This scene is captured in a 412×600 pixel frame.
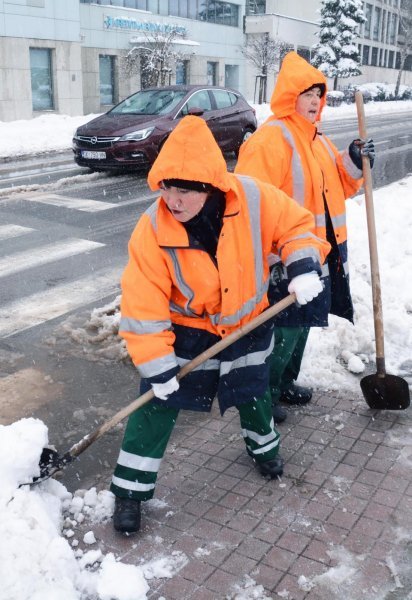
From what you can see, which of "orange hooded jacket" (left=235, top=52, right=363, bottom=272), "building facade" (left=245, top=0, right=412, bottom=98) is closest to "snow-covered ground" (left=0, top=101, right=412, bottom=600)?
"orange hooded jacket" (left=235, top=52, right=363, bottom=272)

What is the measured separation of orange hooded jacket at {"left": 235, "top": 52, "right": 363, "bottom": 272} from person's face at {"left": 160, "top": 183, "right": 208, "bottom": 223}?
0.84 meters

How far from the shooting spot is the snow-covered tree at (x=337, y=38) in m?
45.2

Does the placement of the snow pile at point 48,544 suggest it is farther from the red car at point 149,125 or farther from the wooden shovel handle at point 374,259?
the red car at point 149,125

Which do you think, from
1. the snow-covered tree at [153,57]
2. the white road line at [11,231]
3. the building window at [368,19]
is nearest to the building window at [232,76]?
the snow-covered tree at [153,57]

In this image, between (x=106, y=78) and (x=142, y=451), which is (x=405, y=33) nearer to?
(x=106, y=78)

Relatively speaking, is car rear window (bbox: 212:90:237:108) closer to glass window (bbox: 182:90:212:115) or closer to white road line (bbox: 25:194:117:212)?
glass window (bbox: 182:90:212:115)

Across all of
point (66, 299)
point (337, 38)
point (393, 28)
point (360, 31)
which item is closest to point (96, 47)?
point (337, 38)

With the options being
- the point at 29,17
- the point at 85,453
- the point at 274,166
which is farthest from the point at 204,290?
the point at 29,17

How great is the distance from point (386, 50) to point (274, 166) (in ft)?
233

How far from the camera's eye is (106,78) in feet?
101

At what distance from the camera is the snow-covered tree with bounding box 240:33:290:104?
1447 inches

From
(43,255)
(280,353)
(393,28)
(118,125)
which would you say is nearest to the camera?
(280,353)

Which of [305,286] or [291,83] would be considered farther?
[291,83]

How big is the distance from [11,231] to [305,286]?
6030 millimetres
